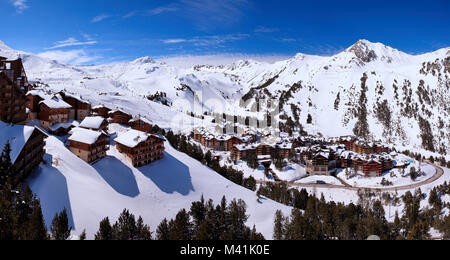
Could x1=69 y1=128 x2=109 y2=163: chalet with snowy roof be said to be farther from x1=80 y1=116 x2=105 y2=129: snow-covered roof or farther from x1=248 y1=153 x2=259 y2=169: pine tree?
x1=248 y1=153 x2=259 y2=169: pine tree

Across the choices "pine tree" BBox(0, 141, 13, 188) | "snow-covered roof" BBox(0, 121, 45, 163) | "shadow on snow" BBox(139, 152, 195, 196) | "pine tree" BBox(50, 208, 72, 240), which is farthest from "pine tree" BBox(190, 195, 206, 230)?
"snow-covered roof" BBox(0, 121, 45, 163)

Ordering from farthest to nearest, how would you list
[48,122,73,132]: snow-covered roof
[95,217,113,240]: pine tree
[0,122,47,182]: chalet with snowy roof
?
[48,122,73,132]: snow-covered roof → [0,122,47,182]: chalet with snowy roof → [95,217,113,240]: pine tree

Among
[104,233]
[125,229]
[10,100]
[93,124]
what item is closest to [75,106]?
[93,124]

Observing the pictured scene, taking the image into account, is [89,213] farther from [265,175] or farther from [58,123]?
[265,175]

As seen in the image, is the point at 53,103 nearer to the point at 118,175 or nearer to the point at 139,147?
the point at 139,147

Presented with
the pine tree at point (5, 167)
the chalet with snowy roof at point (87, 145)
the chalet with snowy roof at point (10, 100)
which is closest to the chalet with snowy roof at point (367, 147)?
the chalet with snowy roof at point (87, 145)

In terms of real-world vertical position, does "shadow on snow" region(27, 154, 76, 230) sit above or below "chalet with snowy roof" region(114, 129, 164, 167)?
below
